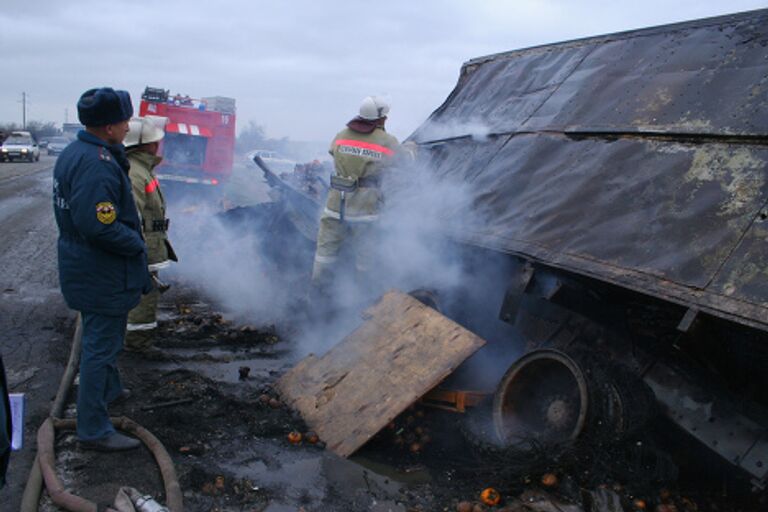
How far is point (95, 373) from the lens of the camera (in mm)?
3385

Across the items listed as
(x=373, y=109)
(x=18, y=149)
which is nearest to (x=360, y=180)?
(x=373, y=109)

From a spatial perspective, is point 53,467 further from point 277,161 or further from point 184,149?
point 277,161

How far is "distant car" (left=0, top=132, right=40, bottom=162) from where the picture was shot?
29750 millimetres

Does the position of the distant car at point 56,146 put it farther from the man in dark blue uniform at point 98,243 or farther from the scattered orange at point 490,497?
the scattered orange at point 490,497

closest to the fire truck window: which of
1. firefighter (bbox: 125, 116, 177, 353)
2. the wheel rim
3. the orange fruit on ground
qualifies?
firefighter (bbox: 125, 116, 177, 353)

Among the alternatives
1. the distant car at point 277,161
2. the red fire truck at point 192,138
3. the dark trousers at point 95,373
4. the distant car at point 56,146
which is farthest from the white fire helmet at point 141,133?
the distant car at point 56,146

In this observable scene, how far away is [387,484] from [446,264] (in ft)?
7.66

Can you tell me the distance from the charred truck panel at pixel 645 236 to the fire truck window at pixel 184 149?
34.6 ft

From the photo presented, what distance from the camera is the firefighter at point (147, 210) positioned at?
14.8 ft

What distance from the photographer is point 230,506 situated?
123 inches

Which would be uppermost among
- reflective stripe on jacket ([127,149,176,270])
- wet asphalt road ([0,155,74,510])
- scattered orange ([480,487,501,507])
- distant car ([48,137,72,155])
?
reflective stripe on jacket ([127,149,176,270])

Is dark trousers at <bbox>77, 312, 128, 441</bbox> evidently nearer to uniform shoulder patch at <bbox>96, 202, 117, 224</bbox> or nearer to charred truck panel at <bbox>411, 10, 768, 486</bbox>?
uniform shoulder patch at <bbox>96, 202, 117, 224</bbox>

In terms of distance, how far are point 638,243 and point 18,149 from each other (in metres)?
33.4

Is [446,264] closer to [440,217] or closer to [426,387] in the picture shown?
[440,217]
